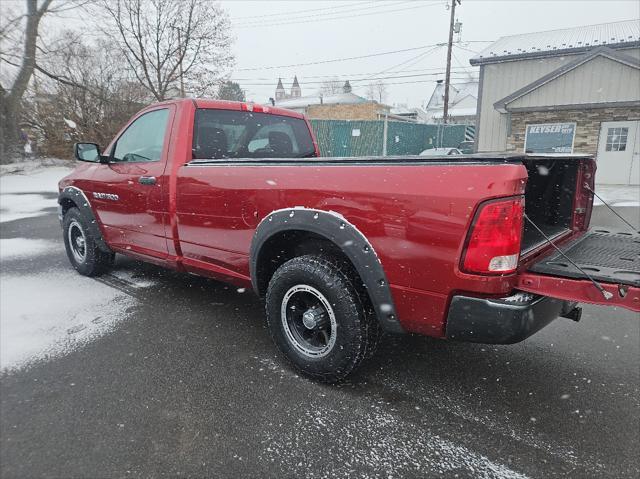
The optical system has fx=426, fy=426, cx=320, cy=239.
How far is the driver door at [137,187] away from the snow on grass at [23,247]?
236 centimetres

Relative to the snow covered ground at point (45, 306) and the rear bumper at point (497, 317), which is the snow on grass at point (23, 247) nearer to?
the snow covered ground at point (45, 306)

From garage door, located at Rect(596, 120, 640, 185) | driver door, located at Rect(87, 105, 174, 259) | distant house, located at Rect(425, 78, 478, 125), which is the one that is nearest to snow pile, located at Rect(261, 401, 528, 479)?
driver door, located at Rect(87, 105, 174, 259)

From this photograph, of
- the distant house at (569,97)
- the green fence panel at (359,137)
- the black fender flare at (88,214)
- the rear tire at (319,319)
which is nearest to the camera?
the rear tire at (319,319)

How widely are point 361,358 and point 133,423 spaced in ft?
4.19

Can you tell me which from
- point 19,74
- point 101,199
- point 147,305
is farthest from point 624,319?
point 19,74

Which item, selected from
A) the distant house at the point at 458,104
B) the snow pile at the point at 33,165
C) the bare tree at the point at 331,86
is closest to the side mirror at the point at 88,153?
the snow pile at the point at 33,165

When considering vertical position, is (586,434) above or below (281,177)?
below

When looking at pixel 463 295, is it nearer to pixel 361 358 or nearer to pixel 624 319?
pixel 361 358

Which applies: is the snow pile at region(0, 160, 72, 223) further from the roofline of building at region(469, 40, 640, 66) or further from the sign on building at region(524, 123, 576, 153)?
the roofline of building at region(469, 40, 640, 66)

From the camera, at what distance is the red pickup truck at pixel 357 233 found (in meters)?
1.93

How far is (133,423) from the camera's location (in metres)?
2.25

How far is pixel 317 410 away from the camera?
2414 mm

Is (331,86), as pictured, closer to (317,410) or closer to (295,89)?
(295,89)

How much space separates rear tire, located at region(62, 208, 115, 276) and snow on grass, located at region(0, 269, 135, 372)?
0.48 feet
